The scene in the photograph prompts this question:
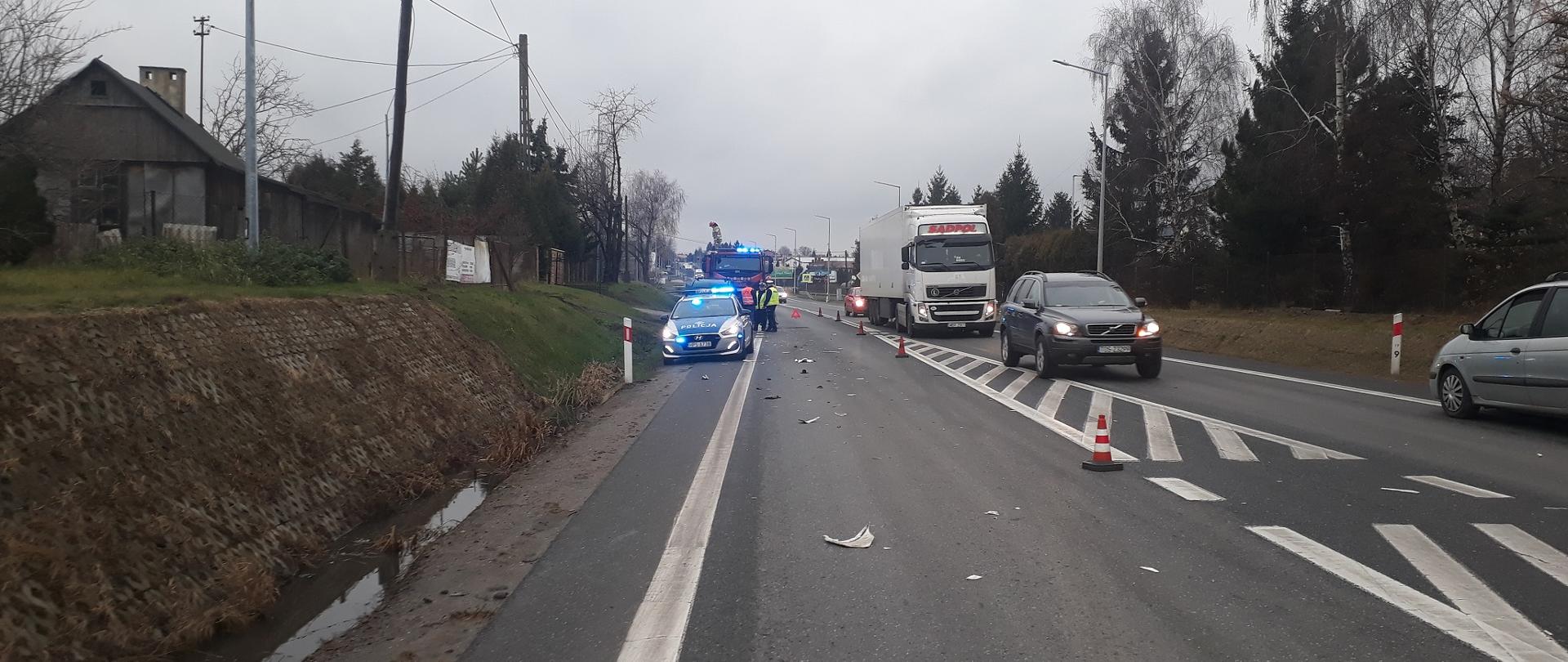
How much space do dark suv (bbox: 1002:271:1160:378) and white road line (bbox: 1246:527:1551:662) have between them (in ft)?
32.5

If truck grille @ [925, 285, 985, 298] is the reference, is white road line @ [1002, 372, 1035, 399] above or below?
below

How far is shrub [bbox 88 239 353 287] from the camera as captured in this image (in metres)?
14.1

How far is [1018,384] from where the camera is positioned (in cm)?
1631

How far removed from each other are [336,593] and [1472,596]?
6.23 m

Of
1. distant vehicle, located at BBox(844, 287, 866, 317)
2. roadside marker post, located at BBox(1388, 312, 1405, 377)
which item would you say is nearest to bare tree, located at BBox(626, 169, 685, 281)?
distant vehicle, located at BBox(844, 287, 866, 317)

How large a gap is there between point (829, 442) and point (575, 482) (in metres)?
2.82

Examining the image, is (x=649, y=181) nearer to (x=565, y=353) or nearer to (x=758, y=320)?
(x=758, y=320)

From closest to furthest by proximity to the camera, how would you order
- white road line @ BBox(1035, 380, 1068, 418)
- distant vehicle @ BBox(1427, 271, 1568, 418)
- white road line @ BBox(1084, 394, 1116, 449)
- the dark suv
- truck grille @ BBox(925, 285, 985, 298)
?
distant vehicle @ BBox(1427, 271, 1568, 418), white road line @ BBox(1084, 394, 1116, 449), white road line @ BBox(1035, 380, 1068, 418), the dark suv, truck grille @ BBox(925, 285, 985, 298)

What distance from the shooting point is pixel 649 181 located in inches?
3765

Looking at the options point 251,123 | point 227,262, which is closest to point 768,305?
point 251,123

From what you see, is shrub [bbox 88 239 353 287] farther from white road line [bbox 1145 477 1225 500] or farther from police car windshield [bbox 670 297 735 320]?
white road line [bbox 1145 477 1225 500]

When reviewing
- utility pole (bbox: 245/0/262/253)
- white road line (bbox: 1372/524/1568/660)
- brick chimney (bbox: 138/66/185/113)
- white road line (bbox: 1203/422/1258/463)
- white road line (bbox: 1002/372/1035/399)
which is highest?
brick chimney (bbox: 138/66/185/113)

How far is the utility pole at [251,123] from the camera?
16.8 metres

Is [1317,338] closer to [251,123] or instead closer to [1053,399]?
[1053,399]
